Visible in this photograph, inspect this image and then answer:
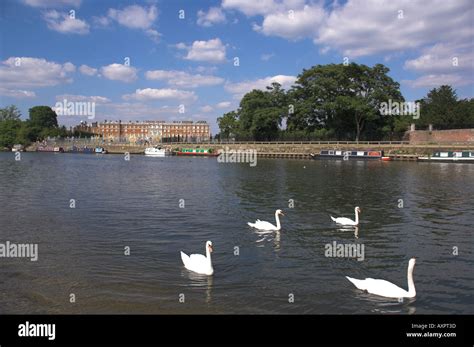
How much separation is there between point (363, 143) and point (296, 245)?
292 feet

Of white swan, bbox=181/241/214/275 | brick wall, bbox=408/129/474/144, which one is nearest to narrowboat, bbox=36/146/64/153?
brick wall, bbox=408/129/474/144

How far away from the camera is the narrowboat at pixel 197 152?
129000 millimetres

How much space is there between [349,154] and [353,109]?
13024 mm

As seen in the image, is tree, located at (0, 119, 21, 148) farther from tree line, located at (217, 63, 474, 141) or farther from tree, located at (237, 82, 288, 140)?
tree line, located at (217, 63, 474, 141)

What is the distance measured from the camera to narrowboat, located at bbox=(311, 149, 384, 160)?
8902cm

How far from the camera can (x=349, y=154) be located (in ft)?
304

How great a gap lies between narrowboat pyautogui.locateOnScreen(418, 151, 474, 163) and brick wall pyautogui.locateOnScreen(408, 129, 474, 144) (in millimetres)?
10345

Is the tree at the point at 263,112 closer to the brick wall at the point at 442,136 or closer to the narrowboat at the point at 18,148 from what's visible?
the brick wall at the point at 442,136

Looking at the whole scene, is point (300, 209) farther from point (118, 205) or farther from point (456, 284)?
point (456, 284)

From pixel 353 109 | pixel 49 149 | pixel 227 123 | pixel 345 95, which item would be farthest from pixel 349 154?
pixel 49 149

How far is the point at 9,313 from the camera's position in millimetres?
10828

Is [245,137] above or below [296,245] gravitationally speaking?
above

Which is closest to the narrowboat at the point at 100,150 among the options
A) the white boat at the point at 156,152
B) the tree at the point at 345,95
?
the white boat at the point at 156,152

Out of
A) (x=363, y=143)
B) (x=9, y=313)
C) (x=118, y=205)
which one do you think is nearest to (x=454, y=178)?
(x=118, y=205)
